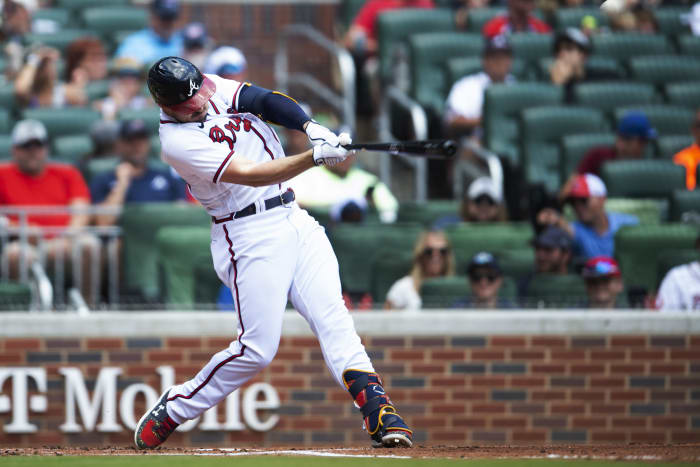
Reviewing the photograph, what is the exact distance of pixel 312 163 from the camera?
184 inches

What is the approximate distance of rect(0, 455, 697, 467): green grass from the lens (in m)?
4.63

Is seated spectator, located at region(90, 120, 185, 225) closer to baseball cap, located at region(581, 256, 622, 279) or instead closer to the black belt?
baseball cap, located at region(581, 256, 622, 279)

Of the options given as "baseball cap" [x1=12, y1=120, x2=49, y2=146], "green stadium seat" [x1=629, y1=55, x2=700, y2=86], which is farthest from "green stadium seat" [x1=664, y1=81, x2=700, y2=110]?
"baseball cap" [x1=12, y1=120, x2=49, y2=146]

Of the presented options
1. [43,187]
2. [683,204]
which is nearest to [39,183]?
[43,187]

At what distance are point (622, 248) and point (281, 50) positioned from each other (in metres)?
5.21

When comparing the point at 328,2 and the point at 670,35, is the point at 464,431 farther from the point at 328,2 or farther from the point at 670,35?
the point at 328,2

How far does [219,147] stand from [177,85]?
30 cm

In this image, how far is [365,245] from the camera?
7.45 metres

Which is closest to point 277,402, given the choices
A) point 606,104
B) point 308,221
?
point 308,221

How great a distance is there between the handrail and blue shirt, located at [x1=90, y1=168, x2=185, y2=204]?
237 centimetres

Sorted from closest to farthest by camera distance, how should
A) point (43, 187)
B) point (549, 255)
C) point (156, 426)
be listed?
point (156, 426) → point (549, 255) → point (43, 187)

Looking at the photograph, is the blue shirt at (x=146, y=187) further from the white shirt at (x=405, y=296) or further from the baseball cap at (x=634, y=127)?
the baseball cap at (x=634, y=127)

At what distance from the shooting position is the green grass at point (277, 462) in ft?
15.2

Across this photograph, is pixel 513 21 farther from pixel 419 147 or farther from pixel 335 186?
pixel 419 147
